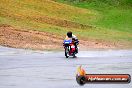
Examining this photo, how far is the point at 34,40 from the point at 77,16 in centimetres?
2249

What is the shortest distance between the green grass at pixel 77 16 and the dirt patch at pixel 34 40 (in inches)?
123

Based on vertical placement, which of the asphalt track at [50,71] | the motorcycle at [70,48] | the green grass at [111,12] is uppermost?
the asphalt track at [50,71]

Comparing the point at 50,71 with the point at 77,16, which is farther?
the point at 77,16

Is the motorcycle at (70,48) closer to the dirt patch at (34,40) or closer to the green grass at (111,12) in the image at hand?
the dirt patch at (34,40)

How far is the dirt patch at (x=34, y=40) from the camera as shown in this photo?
114 feet

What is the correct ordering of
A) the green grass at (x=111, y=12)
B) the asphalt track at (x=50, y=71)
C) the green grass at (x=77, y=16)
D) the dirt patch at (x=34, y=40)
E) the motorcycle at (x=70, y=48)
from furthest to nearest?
the green grass at (x=111, y=12) < the green grass at (x=77, y=16) < the dirt patch at (x=34, y=40) < the motorcycle at (x=70, y=48) < the asphalt track at (x=50, y=71)

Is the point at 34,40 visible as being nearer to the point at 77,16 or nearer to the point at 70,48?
the point at 70,48

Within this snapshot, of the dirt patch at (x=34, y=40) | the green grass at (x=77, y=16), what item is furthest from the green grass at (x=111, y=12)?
the dirt patch at (x=34, y=40)

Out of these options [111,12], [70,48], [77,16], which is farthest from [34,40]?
[111,12]

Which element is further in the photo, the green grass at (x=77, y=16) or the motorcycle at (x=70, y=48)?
the green grass at (x=77, y=16)

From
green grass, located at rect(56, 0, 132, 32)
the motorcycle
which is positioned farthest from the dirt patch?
green grass, located at rect(56, 0, 132, 32)

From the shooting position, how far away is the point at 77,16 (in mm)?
60125

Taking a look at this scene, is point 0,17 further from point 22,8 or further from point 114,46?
point 114,46

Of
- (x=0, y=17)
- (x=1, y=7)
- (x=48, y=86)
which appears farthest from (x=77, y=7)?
(x=48, y=86)
